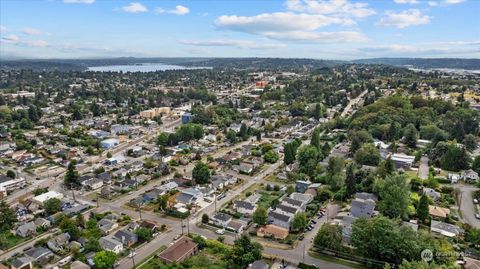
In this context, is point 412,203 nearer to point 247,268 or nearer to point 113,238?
point 247,268

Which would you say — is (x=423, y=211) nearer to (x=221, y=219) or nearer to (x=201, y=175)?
(x=221, y=219)

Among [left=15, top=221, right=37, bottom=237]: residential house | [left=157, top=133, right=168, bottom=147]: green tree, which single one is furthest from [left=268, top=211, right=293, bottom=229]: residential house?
[left=157, top=133, right=168, bottom=147]: green tree

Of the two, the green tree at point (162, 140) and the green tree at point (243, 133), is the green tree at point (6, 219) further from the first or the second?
the green tree at point (243, 133)

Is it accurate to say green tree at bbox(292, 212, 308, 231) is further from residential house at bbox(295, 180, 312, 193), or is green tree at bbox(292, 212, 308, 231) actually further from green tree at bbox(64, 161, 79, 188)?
green tree at bbox(64, 161, 79, 188)

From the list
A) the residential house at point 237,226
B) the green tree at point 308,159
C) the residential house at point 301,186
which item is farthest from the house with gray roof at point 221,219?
the green tree at point 308,159

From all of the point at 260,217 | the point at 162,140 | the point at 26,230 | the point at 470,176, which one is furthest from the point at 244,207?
the point at 162,140
